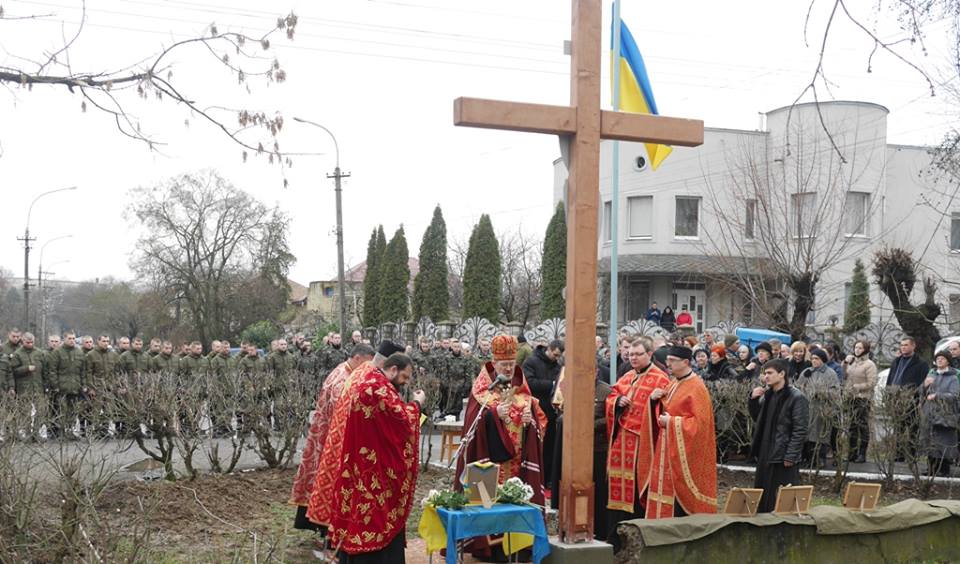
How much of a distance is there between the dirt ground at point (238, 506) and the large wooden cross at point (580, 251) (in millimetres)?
1943

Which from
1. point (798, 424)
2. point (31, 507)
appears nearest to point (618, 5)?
point (798, 424)

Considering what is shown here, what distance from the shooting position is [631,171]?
3538 cm

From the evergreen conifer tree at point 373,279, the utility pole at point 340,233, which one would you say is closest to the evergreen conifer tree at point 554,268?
the utility pole at point 340,233

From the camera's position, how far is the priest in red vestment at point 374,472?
267 inches

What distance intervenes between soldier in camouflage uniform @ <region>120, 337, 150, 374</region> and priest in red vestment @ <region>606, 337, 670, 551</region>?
422 inches

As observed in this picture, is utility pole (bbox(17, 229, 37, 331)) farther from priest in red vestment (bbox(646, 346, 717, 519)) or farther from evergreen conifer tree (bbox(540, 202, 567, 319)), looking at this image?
priest in red vestment (bbox(646, 346, 717, 519))

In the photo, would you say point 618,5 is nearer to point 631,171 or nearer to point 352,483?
point 352,483

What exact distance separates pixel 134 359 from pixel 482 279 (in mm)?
19801

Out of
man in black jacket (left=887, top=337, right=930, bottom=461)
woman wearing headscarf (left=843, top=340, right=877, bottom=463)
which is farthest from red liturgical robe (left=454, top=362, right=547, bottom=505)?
woman wearing headscarf (left=843, top=340, right=877, bottom=463)

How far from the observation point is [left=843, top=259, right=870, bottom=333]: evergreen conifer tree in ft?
94.3

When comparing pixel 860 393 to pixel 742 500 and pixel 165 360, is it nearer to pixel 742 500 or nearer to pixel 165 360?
pixel 742 500

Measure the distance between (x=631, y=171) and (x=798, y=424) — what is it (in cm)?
2746

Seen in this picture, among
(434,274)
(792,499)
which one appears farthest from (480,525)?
(434,274)

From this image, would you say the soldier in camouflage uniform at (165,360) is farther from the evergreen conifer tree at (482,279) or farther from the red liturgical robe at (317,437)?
the evergreen conifer tree at (482,279)
